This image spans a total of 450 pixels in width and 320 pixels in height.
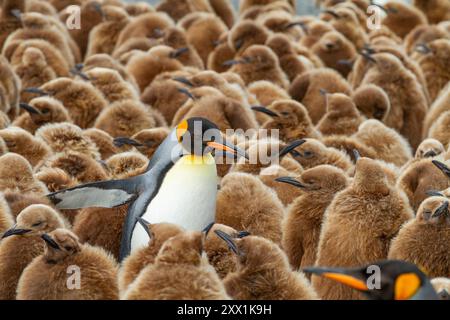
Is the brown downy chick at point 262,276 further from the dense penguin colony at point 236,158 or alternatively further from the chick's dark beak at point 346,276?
the chick's dark beak at point 346,276

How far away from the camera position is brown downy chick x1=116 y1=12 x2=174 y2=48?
8602 millimetres

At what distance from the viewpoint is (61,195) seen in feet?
13.7

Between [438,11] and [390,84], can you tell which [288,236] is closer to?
[390,84]

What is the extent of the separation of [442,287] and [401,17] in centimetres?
714

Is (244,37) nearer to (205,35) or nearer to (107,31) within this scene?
(205,35)

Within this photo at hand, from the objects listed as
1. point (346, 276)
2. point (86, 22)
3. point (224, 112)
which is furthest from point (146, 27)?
point (346, 276)

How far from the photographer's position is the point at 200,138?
4234 mm

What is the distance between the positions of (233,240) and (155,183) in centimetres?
84

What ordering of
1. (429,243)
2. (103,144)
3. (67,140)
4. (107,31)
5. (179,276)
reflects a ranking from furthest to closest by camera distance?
(107,31) → (103,144) → (67,140) → (429,243) → (179,276)

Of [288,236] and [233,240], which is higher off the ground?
[233,240]

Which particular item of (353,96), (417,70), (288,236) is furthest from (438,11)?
(288,236)

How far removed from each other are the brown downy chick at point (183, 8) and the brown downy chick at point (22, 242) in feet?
21.2

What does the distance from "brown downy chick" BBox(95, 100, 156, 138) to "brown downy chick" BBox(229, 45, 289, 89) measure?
5.07 feet

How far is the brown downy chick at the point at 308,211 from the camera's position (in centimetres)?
422
